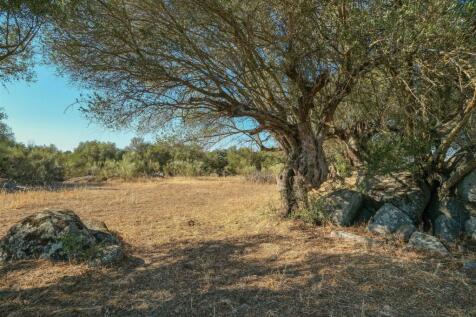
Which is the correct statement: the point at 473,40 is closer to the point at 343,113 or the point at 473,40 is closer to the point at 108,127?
the point at 343,113

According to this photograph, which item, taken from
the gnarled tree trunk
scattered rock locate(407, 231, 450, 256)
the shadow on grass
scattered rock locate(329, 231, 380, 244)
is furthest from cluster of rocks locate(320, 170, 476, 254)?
the shadow on grass

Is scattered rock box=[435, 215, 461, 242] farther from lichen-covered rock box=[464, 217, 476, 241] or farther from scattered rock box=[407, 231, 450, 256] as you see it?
scattered rock box=[407, 231, 450, 256]

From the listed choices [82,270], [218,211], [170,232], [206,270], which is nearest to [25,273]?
[82,270]

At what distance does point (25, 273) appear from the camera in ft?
13.9

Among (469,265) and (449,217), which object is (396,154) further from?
(469,265)

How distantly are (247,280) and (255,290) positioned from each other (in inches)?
12.0

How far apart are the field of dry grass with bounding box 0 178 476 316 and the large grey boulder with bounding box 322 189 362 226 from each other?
1.45ft

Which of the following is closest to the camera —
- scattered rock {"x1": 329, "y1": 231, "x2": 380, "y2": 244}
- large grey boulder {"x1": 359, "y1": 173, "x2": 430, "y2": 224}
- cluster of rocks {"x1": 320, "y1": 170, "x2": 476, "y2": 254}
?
scattered rock {"x1": 329, "y1": 231, "x2": 380, "y2": 244}

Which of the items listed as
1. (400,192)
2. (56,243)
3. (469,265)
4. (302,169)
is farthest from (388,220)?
(56,243)

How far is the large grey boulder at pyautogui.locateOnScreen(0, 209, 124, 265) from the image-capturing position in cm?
462

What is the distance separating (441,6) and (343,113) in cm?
368

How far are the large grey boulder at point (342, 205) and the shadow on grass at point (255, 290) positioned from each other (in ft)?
5.52

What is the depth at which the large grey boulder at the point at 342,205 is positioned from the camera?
6.54 metres

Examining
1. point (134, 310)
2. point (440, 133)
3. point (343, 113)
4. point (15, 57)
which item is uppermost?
point (15, 57)
